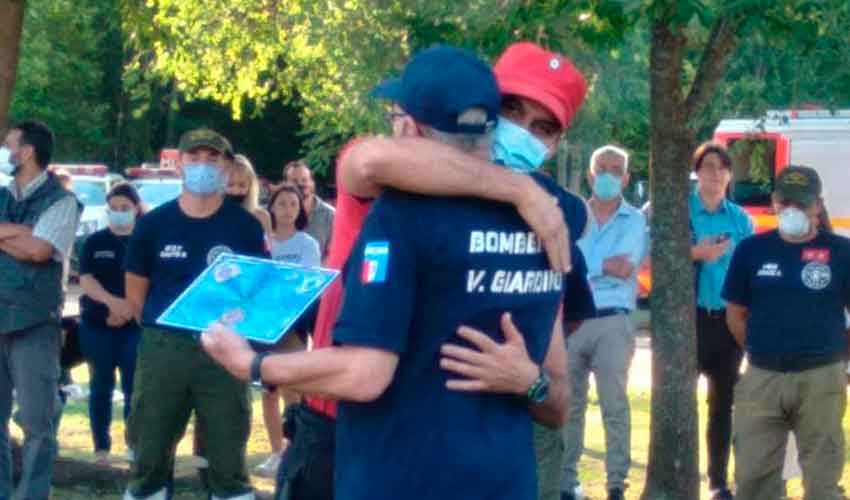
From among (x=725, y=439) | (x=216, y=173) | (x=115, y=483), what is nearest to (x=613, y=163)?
(x=725, y=439)

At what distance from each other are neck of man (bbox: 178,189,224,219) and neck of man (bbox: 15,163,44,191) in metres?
1.09

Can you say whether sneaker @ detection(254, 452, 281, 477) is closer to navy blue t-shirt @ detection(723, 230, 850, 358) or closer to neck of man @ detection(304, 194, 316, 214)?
neck of man @ detection(304, 194, 316, 214)

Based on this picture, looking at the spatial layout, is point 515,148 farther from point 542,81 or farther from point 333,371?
point 333,371

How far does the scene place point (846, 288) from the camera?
28.0 ft

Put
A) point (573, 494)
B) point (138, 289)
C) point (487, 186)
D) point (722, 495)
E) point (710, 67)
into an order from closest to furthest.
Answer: point (487, 186) → point (138, 289) → point (710, 67) → point (573, 494) → point (722, 495)

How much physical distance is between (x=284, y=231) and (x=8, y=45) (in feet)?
8.26

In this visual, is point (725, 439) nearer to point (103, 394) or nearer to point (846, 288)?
point (846, 288)

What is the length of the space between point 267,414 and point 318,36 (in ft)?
12.4

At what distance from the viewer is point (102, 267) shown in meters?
11.4

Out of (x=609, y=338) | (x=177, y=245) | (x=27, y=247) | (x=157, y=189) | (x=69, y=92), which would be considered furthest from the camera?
(x=69, y=92)

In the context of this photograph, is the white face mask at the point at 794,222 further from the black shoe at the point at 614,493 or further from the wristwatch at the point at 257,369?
the wristwatch at the point at 257,369

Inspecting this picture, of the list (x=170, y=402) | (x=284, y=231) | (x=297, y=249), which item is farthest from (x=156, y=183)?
(x=170, y=402)

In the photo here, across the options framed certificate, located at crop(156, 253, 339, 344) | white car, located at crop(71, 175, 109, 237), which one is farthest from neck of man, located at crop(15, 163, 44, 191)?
white car, located at crop(71, 175, 109, 237)

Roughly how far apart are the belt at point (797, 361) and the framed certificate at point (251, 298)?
16.5ft
